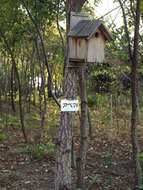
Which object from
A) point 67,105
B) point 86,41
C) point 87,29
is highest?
point 87,29

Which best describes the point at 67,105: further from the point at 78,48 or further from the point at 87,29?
the point at 87,29

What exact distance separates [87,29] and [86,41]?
0.18 m

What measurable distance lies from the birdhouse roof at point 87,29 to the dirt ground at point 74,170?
3.13m

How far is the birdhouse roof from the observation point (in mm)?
3748

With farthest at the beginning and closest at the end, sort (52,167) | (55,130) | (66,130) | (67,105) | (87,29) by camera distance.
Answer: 1. (55,130)
2. (52,167)
3. (66,130)
4. (67,105)
5. (87,29)

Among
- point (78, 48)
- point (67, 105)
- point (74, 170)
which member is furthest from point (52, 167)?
point (78, 48)

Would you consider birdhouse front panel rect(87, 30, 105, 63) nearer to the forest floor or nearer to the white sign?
the white sign

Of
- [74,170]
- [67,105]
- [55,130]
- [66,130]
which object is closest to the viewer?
[67,105]

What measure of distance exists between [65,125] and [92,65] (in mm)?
3268

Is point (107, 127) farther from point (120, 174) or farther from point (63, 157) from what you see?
point (63, 157)

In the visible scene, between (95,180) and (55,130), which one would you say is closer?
(95,180)

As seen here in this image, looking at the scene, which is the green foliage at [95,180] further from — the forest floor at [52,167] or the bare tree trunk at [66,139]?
the bare tree trunk at [66,139]

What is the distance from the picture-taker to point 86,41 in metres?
3.82

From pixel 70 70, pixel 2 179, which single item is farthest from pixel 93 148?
pixel 70 70
